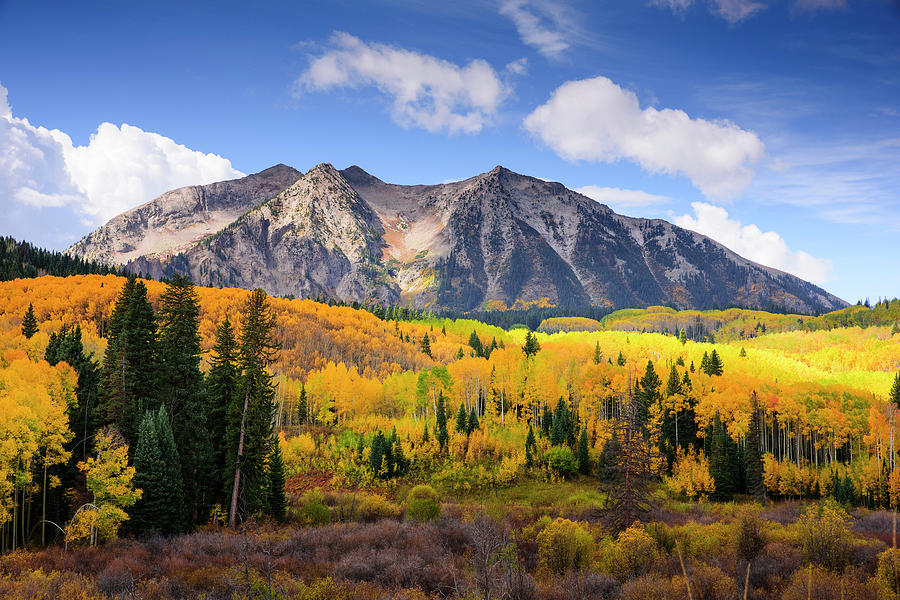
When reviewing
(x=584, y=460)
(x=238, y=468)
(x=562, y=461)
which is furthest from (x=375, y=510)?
(x=584, y=460)

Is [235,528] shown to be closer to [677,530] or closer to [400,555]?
[400,555]

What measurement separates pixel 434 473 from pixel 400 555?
52.3 meters

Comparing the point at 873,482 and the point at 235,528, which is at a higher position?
the point at 235,528

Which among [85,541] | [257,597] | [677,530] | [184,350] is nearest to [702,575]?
[677,530]

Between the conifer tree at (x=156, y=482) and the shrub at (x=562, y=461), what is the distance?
5970 centimetres

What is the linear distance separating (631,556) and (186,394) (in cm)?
3911

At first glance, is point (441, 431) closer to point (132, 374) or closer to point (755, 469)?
point (755, 469)

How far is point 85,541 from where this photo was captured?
36375 mm

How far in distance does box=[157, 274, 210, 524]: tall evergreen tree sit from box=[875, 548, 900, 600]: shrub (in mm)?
44847

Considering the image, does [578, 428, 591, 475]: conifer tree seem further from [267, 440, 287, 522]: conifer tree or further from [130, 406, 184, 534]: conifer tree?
[130, 406, 184, 534]: conifer tree

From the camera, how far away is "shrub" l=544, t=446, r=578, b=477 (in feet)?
274

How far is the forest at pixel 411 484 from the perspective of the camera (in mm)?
25312

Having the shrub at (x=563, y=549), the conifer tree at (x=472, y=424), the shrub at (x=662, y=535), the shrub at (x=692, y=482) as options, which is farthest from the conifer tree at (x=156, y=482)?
the shrub at (x=692, y=482)

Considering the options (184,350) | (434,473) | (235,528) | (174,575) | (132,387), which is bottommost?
(434,473)
